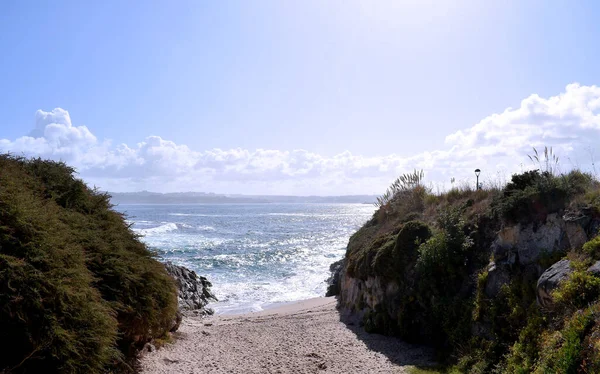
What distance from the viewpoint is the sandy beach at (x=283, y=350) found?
11.4 metres

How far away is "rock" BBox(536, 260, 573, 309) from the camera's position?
27.2 feet

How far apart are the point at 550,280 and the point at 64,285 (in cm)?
894

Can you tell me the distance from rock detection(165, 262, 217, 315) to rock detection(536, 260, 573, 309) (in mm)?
15811

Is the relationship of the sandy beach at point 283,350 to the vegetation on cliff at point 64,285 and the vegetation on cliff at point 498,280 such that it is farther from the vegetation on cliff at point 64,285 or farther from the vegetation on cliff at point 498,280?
the vegetation on cliff at point 64,285

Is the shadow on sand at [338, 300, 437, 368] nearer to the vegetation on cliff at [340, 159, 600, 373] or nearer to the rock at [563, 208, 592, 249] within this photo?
the vegetation on cliff at [340, 159, 600, 373]

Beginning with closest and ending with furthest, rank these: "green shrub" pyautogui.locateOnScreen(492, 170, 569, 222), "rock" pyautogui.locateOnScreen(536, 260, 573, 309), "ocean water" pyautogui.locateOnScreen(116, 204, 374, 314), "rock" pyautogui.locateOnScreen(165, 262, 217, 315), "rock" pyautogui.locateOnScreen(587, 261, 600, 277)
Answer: "rock" pyautogui.locateOnScreen(587, 261, 600, 277)
"rock" pyautogui.locateOnScreen(536, 260, 573, 309)
"green shrub" pyautogui.locateOnScreen(492, 170, 569, 222)
"rock" pyautogui.locateOnScreen(165, 262, 217, 315)
"ocean water" pyautogui.locateOnScreen(116, 204, 374, 314)

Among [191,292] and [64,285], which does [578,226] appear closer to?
[64,285]

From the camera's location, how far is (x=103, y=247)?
10609 millimetres

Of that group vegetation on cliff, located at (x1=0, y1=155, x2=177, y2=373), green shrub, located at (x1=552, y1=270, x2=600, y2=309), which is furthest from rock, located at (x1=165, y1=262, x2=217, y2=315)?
green shrub, located at (x1=552, y1=270, x2=600, y2=309)

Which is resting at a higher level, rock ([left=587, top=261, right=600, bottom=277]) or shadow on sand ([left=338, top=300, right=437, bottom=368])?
rock ([left=587, top=261, right=600, bottom=277])

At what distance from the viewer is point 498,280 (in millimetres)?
10781

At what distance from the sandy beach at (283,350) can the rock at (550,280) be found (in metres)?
3.81

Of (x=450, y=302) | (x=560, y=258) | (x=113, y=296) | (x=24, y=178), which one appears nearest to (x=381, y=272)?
(x=450, y=302)

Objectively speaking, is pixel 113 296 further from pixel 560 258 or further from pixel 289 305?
pixel 289 305
